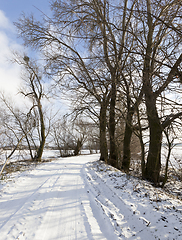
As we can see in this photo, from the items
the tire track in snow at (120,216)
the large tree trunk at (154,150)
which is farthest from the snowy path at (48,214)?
the large tree trunk at (154,150)

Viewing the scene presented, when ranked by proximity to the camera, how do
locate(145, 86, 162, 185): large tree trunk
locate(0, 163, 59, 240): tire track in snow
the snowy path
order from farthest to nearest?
locate(145, 86, 162, 185): large tree trunk
locate(0, 163, 59, 240): tire track in snow
the snowy path

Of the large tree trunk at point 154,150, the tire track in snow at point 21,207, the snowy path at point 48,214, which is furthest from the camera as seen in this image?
the large tree trunk at point 154,150

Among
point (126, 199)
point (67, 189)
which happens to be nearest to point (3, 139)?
point (67, 189)

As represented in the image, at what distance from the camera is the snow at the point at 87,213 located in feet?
8.61

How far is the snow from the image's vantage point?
8.61 ft

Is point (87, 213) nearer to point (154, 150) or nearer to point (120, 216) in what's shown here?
point (120, 216)

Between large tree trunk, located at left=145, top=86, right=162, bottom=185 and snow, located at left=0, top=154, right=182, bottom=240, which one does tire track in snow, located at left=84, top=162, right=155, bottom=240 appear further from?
large tree trunk, located at left=145, top=86, right=162, bottom=185

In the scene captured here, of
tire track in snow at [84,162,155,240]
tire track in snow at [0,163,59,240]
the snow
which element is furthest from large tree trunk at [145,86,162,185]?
tire track in snow at [0,163,59,240]

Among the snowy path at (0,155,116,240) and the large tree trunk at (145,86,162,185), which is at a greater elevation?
Answer: the large tree trunk at (145,86,162,185)

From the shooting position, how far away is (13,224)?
2.86 m

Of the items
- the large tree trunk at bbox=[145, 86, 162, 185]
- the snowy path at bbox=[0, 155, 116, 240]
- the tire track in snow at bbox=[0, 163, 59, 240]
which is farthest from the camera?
the large tree trunk at bbox=[145, 86, 162, 185]

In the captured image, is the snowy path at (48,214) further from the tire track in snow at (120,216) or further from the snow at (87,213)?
the tire track in snow at (120,216)

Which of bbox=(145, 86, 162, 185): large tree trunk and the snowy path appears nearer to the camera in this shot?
the snowy path

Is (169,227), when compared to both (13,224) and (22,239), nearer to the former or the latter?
(22,239)
